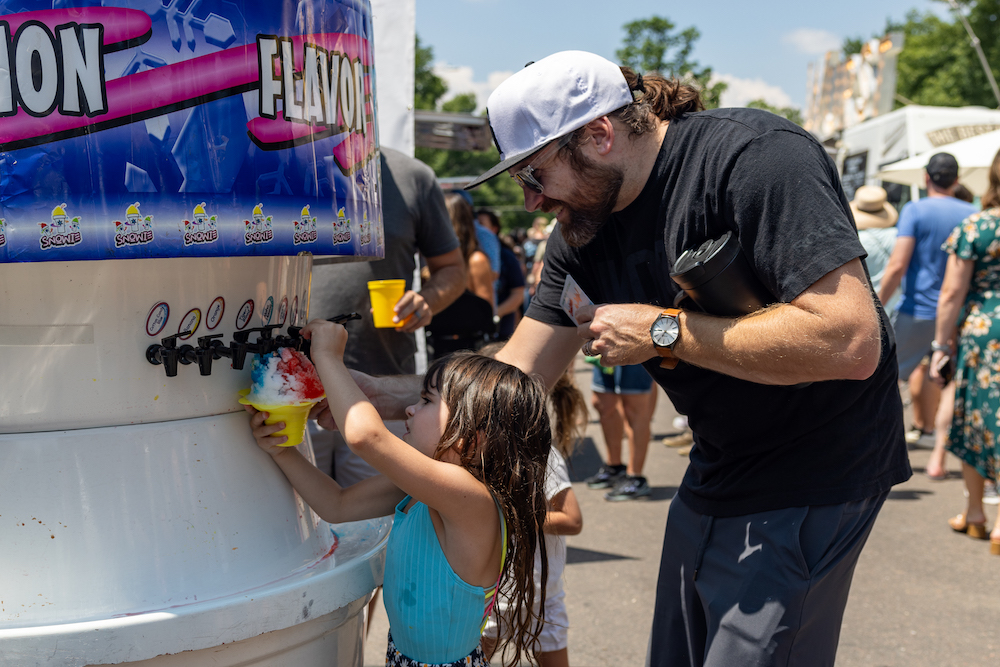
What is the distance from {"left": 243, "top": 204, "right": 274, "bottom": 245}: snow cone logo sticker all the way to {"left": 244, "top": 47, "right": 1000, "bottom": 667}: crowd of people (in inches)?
12.2

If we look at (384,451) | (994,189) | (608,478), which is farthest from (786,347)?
(608,478)

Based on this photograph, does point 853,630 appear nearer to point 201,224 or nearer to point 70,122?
point 201,224

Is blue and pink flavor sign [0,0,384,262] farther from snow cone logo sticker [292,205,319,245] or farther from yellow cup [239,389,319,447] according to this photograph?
yellow cup [239,389,319,447]

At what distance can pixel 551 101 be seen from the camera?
1.77 m

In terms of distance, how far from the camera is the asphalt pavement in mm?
3355

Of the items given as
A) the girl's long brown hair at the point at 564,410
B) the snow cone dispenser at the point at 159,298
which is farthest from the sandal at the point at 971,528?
the snow cone dispenser at the point at 159,298

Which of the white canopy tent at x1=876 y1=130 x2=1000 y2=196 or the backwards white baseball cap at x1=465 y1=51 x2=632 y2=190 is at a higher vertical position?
the backwards white baseball cap at x1=465 y1=51 x2=632 y2=190

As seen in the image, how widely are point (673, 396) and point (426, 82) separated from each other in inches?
1789

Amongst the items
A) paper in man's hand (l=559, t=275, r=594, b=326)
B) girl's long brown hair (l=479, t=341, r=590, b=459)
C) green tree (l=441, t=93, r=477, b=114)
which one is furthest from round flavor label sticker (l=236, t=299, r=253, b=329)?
green tree (l=441, t=93, r=477, b=114)

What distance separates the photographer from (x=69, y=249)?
124cm

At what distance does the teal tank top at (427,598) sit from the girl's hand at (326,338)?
41cm

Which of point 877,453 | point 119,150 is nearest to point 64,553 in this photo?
point 119,150

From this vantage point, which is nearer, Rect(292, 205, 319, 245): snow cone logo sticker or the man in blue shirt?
Rect(292, 205, 319, 245): snow cone logo sticker

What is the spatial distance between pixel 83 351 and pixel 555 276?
3.69ft
